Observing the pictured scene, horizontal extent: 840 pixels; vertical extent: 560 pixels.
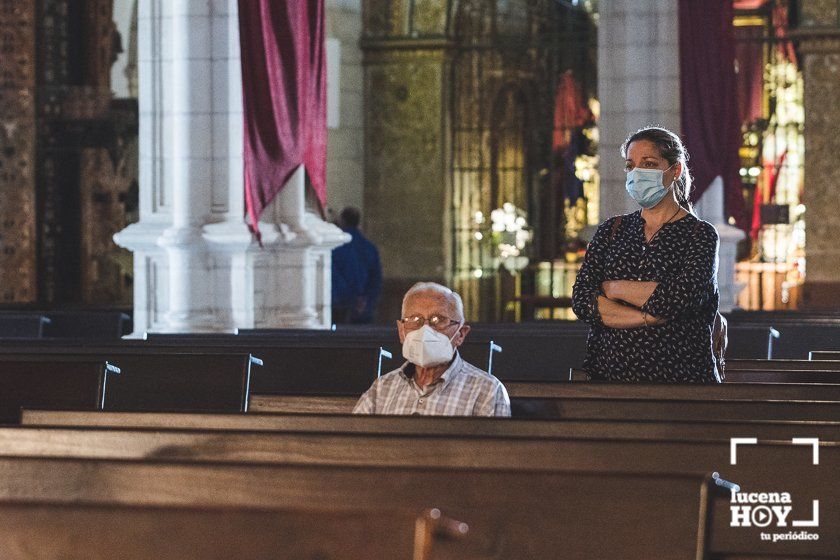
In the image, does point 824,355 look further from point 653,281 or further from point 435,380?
point 435,380

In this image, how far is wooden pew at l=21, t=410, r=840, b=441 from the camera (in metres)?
4.30

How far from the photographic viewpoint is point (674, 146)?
5520 mm

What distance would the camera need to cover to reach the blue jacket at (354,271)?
1290 cm

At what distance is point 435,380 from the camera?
5.12 meters

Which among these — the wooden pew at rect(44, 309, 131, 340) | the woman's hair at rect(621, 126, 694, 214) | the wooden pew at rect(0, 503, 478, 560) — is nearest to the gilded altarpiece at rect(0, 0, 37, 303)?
the wooden pew at rect(44, 309, 131, 340)

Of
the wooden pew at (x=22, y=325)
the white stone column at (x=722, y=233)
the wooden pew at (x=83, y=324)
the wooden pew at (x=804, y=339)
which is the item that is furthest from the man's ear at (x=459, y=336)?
the white stone column at (x=722, y=233)

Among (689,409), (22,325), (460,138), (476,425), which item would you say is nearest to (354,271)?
(22,325)

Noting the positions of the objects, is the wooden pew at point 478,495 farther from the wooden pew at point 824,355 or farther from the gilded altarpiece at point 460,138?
the gilded altarpiece at point 460,138

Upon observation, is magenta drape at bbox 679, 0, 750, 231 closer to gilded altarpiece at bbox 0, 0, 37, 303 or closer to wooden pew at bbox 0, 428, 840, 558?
gilded altarpiece at bbox 0, 0, 37, 303

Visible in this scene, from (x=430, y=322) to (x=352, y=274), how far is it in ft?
25.4

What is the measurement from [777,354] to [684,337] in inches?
168

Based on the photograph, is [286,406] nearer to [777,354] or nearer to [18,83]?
[777,354]

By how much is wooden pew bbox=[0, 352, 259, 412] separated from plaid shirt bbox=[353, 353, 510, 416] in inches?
48.6

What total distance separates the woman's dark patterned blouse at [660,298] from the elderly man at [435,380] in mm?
630
